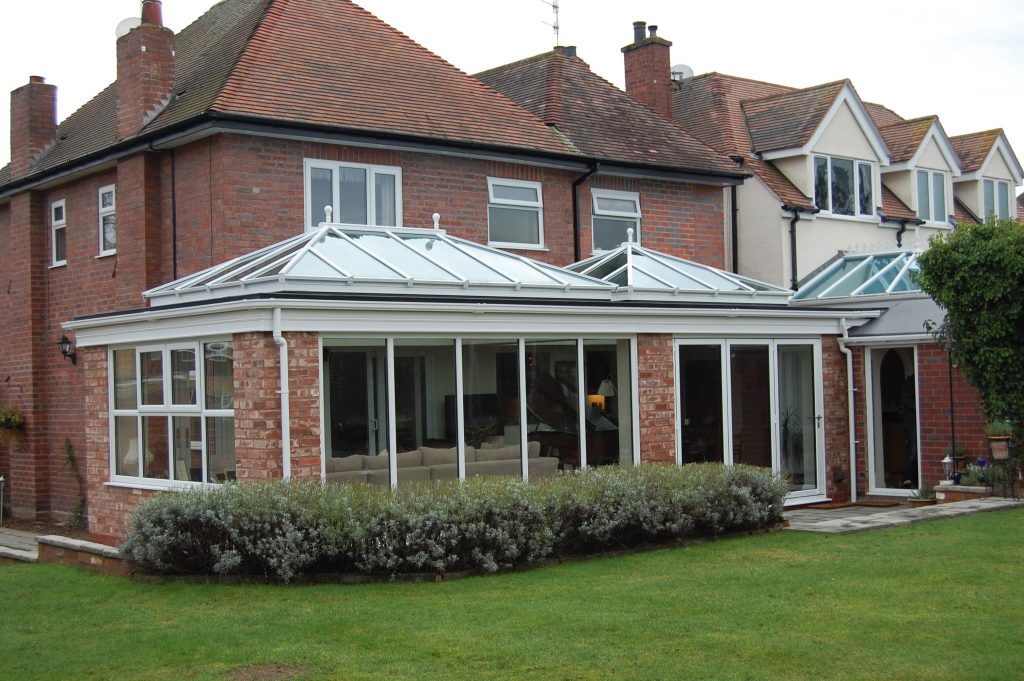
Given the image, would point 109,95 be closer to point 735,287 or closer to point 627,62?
point 627,62

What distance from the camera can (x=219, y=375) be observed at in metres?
13.6

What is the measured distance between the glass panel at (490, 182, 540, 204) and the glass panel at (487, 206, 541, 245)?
173 mm

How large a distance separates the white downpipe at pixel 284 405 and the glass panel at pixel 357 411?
22.7 inches

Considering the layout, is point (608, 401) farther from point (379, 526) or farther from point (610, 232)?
point (610, 232)

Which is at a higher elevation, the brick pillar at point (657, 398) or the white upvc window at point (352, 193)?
the white upvc window at point (352, 193)

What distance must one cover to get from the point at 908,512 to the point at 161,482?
9479 millimetres

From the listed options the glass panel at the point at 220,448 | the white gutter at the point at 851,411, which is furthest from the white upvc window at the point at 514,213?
the glass panel at the point at 220,448

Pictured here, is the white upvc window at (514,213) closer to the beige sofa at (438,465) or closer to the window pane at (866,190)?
the beige sofa at (438,465)

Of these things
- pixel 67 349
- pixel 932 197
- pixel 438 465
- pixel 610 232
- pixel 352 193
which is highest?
pixel 932 197

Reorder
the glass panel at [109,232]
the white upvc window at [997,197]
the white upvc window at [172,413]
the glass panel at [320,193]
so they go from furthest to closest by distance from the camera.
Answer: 1. the white upvc window at [997,197]
2. the glass panel at [109,232]
3. the glass panel at [320,193]
4. the white upvc window at [172,413]

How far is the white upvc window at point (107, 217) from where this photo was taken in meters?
19.5

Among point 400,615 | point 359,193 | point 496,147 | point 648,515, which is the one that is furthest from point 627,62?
point 400,615

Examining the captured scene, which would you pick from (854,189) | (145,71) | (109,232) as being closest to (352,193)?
(145,71)

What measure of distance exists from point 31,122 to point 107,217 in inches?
187
